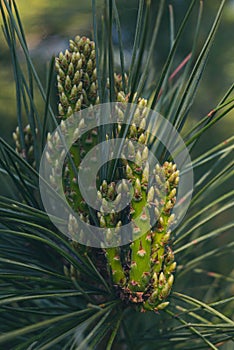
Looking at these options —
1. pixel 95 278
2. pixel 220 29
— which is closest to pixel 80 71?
pixel 95 278

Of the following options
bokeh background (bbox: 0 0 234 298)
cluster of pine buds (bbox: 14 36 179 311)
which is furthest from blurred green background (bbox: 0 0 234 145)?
cluster of pine buds (bbox: 14 36 179 311)

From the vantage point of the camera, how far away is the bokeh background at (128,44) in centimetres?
81

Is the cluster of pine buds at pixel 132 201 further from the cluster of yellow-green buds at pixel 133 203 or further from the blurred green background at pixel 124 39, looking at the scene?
the blurred green background at pixel 124 39

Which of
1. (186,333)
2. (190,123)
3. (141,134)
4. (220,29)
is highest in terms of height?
(220,29)

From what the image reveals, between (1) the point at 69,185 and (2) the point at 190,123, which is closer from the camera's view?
(1) the point at 69,185

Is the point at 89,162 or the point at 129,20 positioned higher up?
the point at 129,20

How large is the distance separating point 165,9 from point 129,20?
79 millimetres

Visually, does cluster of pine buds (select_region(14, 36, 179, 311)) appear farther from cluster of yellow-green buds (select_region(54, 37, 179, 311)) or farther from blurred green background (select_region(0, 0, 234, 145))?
blurred green background (select_region(0, 0, 234, 145))

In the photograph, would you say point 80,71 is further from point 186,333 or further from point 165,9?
point 165,9

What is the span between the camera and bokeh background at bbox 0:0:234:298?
81 cm

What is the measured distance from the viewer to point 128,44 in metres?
0.81

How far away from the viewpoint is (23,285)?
46 centimetres

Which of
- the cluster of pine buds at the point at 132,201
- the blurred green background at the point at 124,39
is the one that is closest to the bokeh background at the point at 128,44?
the blurred green background at the point at 124,39

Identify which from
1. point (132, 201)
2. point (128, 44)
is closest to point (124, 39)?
point (128, 44)
